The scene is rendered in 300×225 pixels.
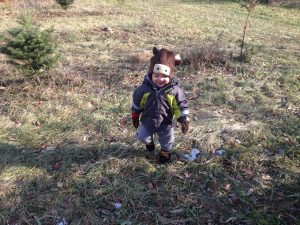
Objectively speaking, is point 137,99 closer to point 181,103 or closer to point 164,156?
point 181,103

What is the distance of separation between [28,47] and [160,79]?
3.12 m

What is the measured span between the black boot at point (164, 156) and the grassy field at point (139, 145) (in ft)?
0.47

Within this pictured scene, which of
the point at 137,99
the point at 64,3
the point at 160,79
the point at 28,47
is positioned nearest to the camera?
the point at 160,79

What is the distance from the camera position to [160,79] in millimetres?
3443

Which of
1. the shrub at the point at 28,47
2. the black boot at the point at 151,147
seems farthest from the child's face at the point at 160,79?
the shrub at the point at 28,47

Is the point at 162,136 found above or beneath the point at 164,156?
above

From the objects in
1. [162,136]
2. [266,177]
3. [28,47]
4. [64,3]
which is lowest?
[266,177]

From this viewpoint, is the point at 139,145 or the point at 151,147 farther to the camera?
the point at 139,145

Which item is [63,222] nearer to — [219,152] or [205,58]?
[219,152]

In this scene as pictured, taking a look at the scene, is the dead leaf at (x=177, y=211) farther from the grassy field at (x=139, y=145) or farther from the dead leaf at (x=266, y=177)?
the dead leaf at (x=266, y=177)

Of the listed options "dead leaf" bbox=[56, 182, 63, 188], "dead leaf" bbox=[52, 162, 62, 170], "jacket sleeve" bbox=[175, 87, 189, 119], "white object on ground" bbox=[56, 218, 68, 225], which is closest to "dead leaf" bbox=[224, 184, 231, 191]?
"jacket sleeve" bbox=[175, 87, 189, 119]

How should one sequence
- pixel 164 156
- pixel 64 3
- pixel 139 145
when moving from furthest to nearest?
pixel 64 3, pixel 139 145, pixel 164 156

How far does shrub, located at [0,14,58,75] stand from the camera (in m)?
5.50

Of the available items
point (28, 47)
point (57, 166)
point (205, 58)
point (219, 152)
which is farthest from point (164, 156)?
point (205, 58)
